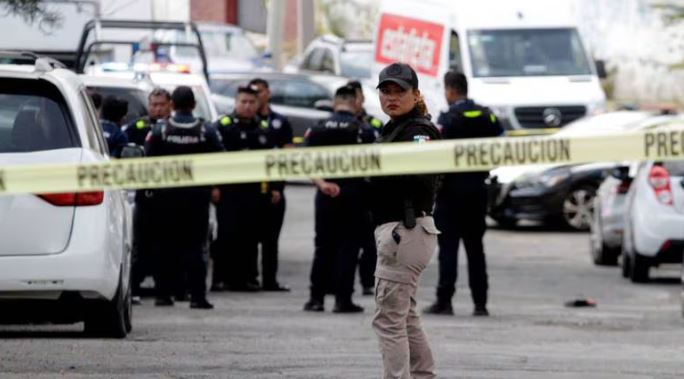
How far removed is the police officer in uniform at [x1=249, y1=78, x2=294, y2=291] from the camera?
18.1 metres

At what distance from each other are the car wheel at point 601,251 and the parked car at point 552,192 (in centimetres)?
327

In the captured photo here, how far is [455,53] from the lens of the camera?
97.2 feet

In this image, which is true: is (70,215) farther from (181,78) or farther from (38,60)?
(181,78)

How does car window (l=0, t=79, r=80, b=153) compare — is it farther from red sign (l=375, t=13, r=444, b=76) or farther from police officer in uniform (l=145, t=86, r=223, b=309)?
red sign (l=375, t=13, r=444, b=76)

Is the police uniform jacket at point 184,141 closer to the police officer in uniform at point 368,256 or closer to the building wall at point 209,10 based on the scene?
the police officer in uniform at point 368,256

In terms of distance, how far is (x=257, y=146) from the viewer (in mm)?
17906

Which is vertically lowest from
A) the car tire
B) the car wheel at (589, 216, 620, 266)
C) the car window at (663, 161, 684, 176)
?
the car wheel at (589, 216, 620, 266)

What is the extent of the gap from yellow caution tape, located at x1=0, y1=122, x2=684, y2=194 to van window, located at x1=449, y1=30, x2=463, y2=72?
20.6 metres

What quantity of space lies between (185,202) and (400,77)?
6.58m

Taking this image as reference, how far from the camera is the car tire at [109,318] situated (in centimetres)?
1218

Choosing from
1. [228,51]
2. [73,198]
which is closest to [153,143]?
[73,198]

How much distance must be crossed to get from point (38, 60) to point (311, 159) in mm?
4247

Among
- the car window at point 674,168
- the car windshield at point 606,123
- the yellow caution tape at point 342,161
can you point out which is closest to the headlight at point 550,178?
the car windshield at point 606,123

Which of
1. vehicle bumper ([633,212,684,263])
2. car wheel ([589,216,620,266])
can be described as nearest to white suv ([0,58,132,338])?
vehicle bumper ([633,212,684,263])
